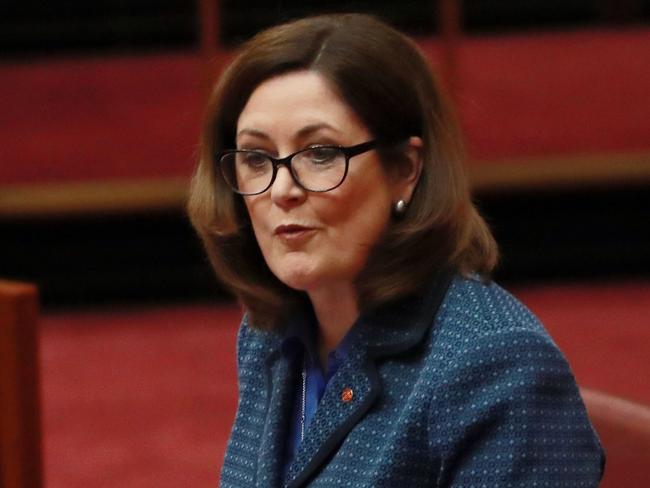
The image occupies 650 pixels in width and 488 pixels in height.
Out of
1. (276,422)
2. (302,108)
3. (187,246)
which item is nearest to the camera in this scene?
(302,108)

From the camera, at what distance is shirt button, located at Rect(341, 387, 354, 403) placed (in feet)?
3.54

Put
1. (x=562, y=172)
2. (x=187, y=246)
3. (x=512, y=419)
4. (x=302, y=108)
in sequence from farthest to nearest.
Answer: (x=187, y=246), (x=562, y=172), (x=302, y=108), (x=512, y=419)

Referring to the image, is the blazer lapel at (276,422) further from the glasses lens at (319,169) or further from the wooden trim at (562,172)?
the wooden trim at (562,172)

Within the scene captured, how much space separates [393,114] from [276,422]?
0.30 metres

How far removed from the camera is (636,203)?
3.33m

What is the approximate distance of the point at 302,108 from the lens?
1055mm

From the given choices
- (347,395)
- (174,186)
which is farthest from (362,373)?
(174,186)

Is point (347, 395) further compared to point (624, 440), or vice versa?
point (624, 440)

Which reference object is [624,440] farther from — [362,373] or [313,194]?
[313,194]

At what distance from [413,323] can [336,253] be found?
8 cm

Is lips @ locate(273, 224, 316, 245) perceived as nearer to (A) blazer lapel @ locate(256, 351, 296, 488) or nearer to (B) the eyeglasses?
(B) the eyeglasses

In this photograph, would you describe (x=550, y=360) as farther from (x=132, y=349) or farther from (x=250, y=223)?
(x=132, y=349)

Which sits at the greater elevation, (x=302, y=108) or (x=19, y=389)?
(x=302, y=108)

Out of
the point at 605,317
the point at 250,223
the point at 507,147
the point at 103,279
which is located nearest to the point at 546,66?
the point at 507,147
